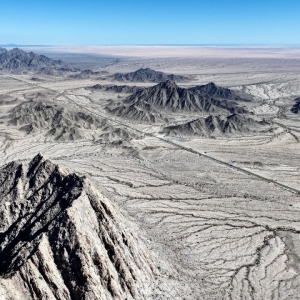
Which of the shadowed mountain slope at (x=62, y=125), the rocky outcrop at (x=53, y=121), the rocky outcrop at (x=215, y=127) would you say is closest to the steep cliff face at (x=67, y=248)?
the shadowed mountain slope at (x=62, y=125)

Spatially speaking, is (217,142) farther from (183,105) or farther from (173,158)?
(183,105)

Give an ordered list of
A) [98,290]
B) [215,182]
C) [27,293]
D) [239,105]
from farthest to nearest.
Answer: [239,105]
[215,182]
[98,290]
[27,293]

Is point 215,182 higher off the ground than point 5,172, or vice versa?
point 5,172

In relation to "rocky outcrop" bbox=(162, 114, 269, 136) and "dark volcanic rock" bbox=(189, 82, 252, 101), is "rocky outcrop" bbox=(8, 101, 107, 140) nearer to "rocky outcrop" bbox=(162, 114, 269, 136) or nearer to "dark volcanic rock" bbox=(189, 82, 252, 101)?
"rocky outcrop" bbox=(162, 114, 269, 136)

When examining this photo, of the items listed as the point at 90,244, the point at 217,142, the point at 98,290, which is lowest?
the point at 217,142

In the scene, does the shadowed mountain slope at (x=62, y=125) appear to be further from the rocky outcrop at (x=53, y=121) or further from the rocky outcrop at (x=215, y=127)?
the rocky outcrop at (x=215, y=127)

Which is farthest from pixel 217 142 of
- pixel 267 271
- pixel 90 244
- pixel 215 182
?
pixel 90 244

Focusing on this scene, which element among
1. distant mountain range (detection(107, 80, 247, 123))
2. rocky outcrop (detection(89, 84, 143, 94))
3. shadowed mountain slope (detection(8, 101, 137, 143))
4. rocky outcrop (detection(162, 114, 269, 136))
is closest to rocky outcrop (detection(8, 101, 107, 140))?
shadowed mountain slope (detection(8, 101, 137, 143))
